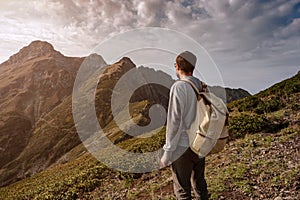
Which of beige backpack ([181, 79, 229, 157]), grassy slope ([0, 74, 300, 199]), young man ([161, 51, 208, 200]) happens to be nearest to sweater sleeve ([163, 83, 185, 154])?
young man ([161, 51, 208, 200])

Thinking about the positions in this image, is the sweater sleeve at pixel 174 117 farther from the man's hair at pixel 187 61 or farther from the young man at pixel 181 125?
the man's hair at pixel 187 61

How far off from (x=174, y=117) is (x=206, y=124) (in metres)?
0.58

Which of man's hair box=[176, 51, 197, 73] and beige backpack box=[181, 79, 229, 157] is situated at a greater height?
man's hair box=[176, 51, 197, 73]

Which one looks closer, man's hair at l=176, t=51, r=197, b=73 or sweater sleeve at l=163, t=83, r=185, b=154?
sweater sleeve at l=163, t=83, r=185, b=154

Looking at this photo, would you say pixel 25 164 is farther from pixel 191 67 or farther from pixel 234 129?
pixel 191 67

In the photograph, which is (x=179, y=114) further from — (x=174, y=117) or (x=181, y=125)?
(x=181, y=125)

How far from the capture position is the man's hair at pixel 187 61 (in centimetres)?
546

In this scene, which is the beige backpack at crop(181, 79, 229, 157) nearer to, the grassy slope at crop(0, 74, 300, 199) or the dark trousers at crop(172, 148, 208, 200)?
the dark trousers at crop(172, 148, 208, 200)

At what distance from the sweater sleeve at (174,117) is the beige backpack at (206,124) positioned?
26 centimetres

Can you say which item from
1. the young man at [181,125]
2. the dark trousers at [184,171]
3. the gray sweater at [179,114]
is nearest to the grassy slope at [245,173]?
the dark trousers at [184,171]

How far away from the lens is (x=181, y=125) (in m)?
5.27

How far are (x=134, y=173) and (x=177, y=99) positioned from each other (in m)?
10.6

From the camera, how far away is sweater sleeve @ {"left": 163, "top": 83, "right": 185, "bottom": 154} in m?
5.17

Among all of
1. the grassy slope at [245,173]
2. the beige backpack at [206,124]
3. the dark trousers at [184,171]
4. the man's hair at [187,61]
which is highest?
the man's hair at [187,61]
